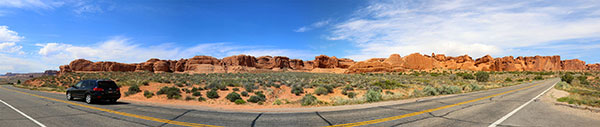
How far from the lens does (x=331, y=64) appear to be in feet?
349

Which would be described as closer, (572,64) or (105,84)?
(105,84)

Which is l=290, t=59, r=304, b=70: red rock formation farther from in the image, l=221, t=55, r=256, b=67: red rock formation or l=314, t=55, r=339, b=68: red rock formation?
l=221, t=55, r=256, b=67: red rock formation

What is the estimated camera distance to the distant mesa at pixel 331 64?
73750 mm

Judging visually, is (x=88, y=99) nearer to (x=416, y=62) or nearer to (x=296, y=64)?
(x=416, y=62)

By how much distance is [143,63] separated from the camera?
309 feet

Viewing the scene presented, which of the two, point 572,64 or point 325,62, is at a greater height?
point 325,62

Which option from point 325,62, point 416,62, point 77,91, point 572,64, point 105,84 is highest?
point 325,62

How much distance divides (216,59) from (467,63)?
342ft

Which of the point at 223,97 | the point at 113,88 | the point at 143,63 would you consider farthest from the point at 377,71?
the point at 143,63

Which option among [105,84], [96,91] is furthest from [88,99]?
[105,84]

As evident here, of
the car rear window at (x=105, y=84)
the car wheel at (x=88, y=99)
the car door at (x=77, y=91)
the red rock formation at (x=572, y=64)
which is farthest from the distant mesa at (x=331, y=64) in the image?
the car wheel at (x=88, y=99)

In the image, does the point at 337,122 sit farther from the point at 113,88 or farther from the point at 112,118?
the point at 113,88

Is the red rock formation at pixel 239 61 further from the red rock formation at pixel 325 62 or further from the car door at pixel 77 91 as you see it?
the car door at pixel 77 91

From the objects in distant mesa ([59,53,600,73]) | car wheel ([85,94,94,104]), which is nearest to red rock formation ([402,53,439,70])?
distant mesa ([59,53,600,73])
